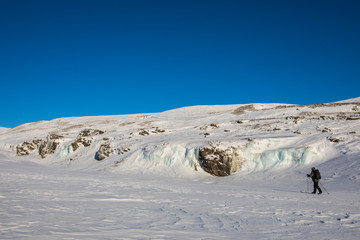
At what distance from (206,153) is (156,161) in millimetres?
5974

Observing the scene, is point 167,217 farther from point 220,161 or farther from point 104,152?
point 104,152

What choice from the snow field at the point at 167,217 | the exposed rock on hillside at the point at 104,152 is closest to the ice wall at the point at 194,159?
the exposed rock on hillside at the point at 104,152

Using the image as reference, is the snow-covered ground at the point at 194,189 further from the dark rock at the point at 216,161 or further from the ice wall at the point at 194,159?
the dark rock at the point at 216,161

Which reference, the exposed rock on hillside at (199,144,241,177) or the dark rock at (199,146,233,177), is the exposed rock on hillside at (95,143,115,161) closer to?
the dark rock at (199,146,233,177)

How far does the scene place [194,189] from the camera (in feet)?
52.4

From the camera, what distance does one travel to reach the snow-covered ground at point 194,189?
6801mm

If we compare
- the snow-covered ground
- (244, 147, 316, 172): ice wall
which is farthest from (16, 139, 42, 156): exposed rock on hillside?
(244, 147, 316, 172): ice wall

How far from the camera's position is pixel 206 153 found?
2462 centimetres

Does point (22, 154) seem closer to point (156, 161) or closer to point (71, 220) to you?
point (156, 161)

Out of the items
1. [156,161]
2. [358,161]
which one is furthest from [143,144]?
[358,161]

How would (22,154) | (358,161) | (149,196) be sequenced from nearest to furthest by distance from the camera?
(149,196) < (358,161) < (22,154)

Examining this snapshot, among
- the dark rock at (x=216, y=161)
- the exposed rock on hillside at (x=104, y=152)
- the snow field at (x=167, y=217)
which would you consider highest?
A: the exposed rock on hillside at (x=104, y=152)

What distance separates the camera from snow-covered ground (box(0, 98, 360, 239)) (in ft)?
22.3

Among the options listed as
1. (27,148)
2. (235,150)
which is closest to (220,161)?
(235,150)
